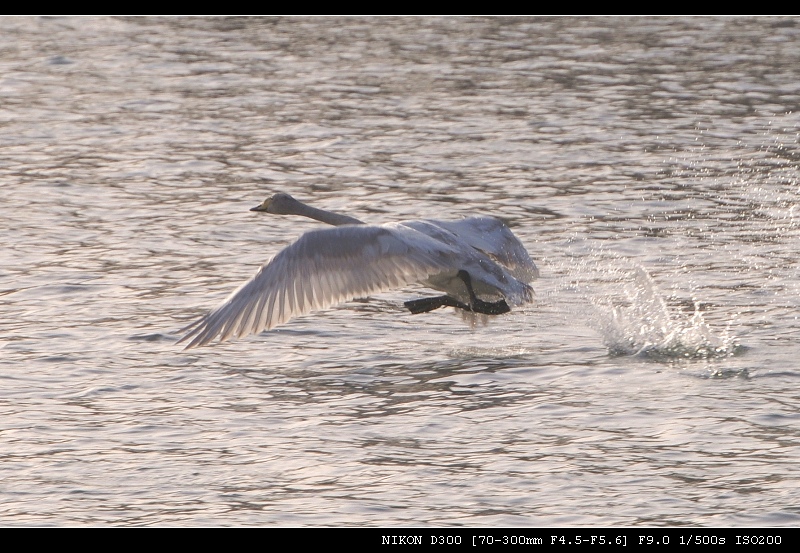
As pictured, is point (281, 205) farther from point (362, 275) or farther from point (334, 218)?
point (362, 275)

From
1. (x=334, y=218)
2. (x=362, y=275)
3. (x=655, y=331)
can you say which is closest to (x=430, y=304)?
(x=334, y=218)

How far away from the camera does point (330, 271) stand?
9.22 m

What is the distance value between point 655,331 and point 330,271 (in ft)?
8.54

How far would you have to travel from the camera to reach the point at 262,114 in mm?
17781

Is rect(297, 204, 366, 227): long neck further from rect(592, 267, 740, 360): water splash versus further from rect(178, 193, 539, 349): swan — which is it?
rect(592, 267, 740, 360): water splash

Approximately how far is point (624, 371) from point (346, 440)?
218cm

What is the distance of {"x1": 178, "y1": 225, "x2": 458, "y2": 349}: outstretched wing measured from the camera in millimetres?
8953

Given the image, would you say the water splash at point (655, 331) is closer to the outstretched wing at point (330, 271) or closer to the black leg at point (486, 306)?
the black leg at point (486, 306)

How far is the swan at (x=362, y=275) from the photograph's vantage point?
890 centimetres

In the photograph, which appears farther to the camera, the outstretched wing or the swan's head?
the swan's head

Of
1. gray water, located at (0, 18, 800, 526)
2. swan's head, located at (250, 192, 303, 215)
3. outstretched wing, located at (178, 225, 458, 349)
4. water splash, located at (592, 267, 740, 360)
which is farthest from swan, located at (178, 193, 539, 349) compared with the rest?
swan's head, located at (250, 192, 303, 215)

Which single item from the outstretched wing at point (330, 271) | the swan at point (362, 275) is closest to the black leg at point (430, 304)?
the swan at point (362, 275)

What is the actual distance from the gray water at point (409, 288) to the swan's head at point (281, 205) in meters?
0.69

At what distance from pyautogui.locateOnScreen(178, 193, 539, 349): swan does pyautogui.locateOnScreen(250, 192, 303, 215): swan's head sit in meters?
1.47
